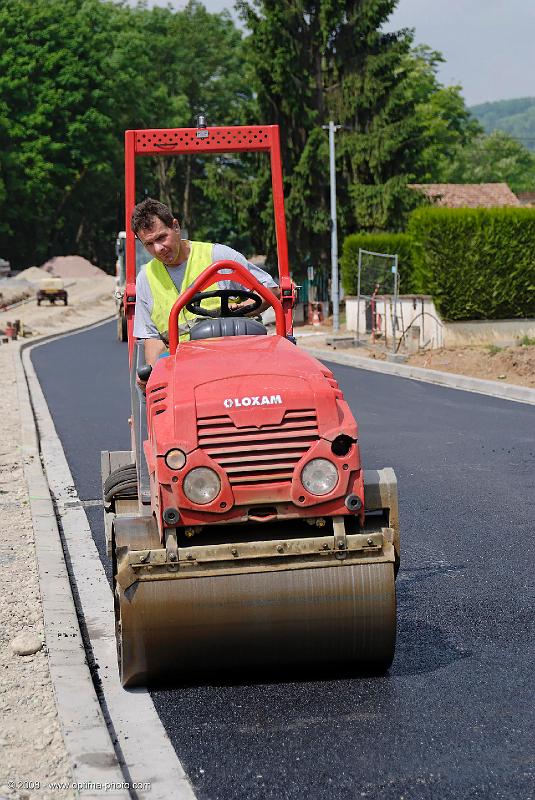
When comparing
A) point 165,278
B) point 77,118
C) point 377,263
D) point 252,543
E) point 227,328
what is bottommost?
point 377,263

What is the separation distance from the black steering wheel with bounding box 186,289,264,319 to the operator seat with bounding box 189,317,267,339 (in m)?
0.11

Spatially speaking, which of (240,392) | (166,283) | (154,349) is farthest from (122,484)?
(240,392)

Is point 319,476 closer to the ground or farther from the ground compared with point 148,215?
closer to the ground

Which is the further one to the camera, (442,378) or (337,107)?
(337,107)

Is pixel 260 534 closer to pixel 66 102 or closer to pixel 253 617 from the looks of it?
pixel 253 617

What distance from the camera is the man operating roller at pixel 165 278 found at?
256 inches

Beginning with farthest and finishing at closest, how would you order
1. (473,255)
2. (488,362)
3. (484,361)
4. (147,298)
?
(473,255) < (484,361) < (488,362) < (147,298)

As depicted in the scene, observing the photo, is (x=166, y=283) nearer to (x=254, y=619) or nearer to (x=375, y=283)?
(x=254, y=619)

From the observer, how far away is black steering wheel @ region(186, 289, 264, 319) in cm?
618

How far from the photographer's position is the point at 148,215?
636cm

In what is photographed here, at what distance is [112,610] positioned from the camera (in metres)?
6.71

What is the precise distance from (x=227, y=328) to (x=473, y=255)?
2317cm

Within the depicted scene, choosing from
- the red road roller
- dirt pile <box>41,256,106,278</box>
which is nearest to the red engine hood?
the red road roller

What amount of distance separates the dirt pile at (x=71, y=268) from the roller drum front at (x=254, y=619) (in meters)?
76.5
